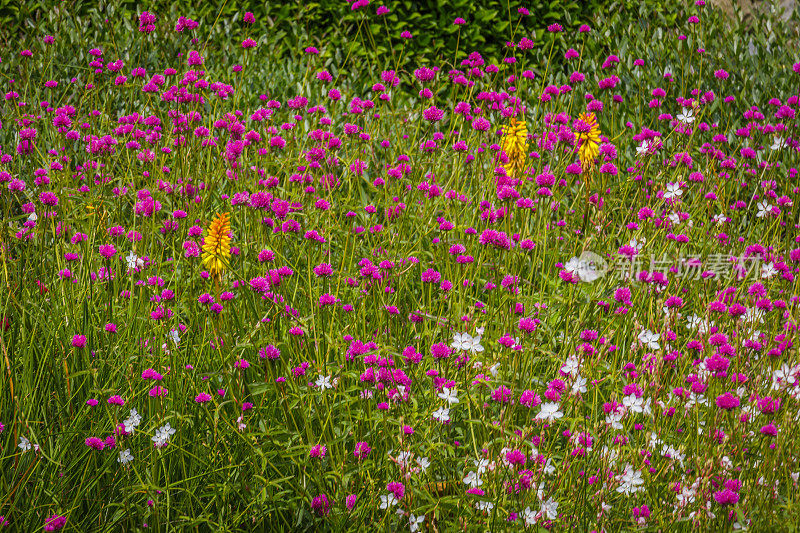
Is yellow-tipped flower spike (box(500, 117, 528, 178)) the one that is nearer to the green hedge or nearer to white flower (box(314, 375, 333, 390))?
white flower (box(314, 375, 333, 390))

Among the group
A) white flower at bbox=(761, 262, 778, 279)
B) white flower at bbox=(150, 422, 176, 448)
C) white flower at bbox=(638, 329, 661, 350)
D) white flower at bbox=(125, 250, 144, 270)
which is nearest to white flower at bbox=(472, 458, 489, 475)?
white flower at bbox=(638, 329, 661, 350)

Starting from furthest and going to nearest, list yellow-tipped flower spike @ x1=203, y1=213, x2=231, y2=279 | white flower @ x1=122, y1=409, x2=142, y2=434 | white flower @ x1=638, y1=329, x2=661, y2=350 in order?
1. yellow-tipped flower spike @ x1=203, y1=213, x2=231, y2=279
2. white flower @ x1=638, y1=329, x2=661, y2=350
3. white flower @ x1=122, y1=409, x2=142, y2=434

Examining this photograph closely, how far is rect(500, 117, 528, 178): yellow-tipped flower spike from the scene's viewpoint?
375cm

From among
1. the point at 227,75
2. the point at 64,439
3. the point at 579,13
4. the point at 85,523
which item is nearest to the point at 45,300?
the point at 64,439

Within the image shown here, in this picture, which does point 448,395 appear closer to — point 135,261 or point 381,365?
point 381,365

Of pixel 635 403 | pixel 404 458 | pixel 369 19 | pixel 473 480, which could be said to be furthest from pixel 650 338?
pixel 369 19

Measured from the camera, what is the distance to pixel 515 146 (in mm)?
3818

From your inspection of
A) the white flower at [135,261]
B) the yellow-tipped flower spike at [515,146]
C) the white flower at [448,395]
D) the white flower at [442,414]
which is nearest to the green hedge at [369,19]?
the yellow-tipped flower spike at [515,146]

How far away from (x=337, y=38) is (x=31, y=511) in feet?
16.0

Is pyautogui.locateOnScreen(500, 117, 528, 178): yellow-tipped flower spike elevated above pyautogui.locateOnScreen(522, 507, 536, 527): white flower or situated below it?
above

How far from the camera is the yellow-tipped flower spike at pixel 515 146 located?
3748mm

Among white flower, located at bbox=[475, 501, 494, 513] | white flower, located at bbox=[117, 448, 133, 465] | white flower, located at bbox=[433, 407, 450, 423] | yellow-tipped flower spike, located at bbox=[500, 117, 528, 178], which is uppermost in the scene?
yellow-tipped flower spike, located at bbox=[500, 117, 528, 178]

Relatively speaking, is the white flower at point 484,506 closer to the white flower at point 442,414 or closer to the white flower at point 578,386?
the white flower at point 442,414

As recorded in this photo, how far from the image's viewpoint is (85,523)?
216cm
